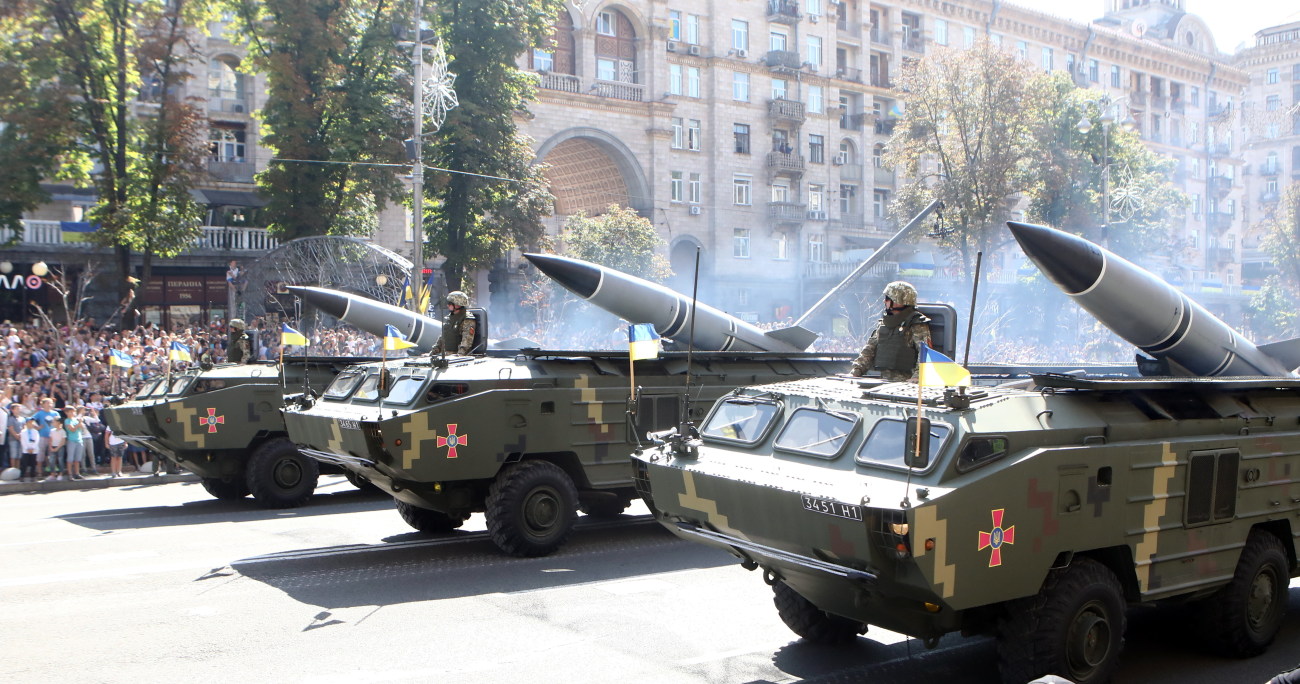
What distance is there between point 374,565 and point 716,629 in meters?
3.78

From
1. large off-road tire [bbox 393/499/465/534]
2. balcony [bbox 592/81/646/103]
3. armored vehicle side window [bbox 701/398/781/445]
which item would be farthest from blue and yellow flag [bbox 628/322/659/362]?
balcony [bbox 592/81/646/103]

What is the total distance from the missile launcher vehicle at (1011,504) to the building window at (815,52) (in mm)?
40197

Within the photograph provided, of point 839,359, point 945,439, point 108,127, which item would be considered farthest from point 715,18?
point 945,439

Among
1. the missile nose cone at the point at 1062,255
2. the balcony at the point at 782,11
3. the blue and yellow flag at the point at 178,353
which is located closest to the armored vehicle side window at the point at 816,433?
the missile nose cone at the point at 1062,255

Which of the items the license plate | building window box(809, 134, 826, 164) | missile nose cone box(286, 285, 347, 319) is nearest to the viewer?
the license plate

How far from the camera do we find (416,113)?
24469mm

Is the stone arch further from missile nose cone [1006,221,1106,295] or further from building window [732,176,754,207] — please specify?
missile nose cone [1006,221,1106,295]

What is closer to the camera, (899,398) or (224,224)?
(899,398)

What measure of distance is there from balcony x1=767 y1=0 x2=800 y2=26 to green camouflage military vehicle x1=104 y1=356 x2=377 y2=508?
33.1 meters

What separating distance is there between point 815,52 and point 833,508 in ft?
140

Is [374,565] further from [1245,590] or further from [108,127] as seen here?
[108,127]

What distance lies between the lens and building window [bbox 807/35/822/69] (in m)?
46.1

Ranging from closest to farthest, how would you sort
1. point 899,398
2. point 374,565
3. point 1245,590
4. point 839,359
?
point 899,398
point 1245,590
point 374,565
point 839,359

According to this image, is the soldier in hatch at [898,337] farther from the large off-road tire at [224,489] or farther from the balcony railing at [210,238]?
the balcony railing at [210,238]
